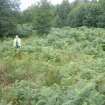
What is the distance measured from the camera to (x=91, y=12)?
2841 centimetres

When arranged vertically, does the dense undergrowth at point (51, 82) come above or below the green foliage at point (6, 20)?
below

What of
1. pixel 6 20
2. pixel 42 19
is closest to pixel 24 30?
pixel 42 19

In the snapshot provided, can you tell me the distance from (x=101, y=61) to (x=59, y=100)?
5.04m

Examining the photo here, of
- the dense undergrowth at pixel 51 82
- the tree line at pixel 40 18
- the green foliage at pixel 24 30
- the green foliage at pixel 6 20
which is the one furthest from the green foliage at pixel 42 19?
the dense undergrowth at pixel 51 82

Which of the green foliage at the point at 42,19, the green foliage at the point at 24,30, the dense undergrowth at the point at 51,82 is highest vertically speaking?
the green foliage at the point at 42,19

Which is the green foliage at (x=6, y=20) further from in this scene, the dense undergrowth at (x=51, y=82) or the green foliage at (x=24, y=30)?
the dense undergrowth at (x=51, y=82)

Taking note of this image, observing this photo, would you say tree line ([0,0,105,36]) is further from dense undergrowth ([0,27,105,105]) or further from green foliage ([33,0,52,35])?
dense undergrowth ([0,27,105,105])

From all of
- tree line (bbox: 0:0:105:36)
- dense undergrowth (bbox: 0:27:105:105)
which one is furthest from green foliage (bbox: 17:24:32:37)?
dense undergrowth (bbox: 0:27:105:105)

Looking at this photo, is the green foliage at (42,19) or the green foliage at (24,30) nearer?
the green foliage at (42,19)

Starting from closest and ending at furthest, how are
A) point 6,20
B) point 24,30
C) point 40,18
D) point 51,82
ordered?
point 51,82 → point 6,20 → point 40,18 → point 24,30

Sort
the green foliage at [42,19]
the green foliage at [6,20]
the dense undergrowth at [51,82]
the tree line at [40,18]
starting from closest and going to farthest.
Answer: the dense undergrowth at [51,82]
the green foliage at [6,20]
the tree line at [40,18]
the green foliage at [42,19]

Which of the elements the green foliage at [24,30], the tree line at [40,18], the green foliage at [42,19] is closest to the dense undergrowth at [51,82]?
the tree line at [40,18]

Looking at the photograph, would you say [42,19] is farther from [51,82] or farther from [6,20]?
[51,82]

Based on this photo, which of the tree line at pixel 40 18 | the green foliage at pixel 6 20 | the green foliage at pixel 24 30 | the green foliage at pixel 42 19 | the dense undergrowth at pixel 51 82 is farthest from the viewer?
the green foliage at pixel 24 30
